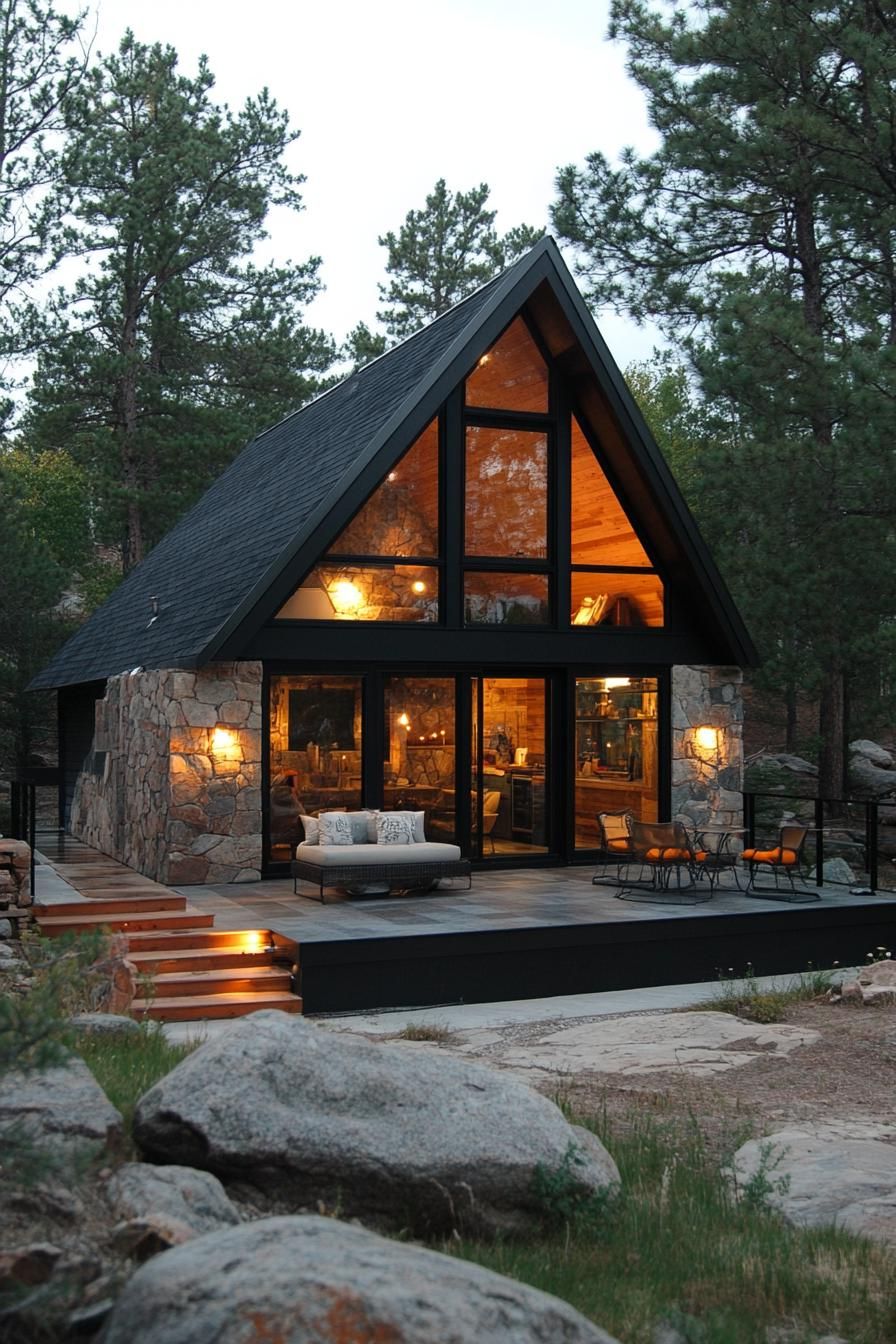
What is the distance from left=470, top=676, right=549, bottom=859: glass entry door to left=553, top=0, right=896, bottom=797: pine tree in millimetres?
4621

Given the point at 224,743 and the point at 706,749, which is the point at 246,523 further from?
the point at 706,749

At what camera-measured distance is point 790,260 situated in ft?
67.4

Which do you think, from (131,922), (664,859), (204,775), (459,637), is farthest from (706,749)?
(131,922)

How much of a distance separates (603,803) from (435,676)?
2.43 m

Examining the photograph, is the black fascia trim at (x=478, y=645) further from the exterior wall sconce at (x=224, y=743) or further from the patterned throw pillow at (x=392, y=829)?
the patterned throw pillow at (x=392, y=829)

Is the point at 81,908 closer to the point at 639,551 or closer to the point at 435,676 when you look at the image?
the point at 435,676

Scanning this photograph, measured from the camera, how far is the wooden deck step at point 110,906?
35.4 feet

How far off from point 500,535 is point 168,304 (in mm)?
14113

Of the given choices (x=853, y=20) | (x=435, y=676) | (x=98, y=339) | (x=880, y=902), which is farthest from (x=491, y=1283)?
(x=98, y=339)

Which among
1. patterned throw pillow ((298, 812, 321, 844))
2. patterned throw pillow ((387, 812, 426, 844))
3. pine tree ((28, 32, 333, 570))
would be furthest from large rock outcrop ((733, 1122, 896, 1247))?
pine tree ((28, 32, 333, 570))

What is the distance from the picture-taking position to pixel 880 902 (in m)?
12.2

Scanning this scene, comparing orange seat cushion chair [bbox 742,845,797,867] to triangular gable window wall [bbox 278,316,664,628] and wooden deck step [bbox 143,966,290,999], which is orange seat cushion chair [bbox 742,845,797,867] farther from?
wooden deck step [bbox 143,966,290,999]

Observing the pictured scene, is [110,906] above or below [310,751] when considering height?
below

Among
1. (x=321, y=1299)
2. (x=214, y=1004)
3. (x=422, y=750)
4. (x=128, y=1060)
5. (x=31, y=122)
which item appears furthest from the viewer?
(x=31, y=122)
